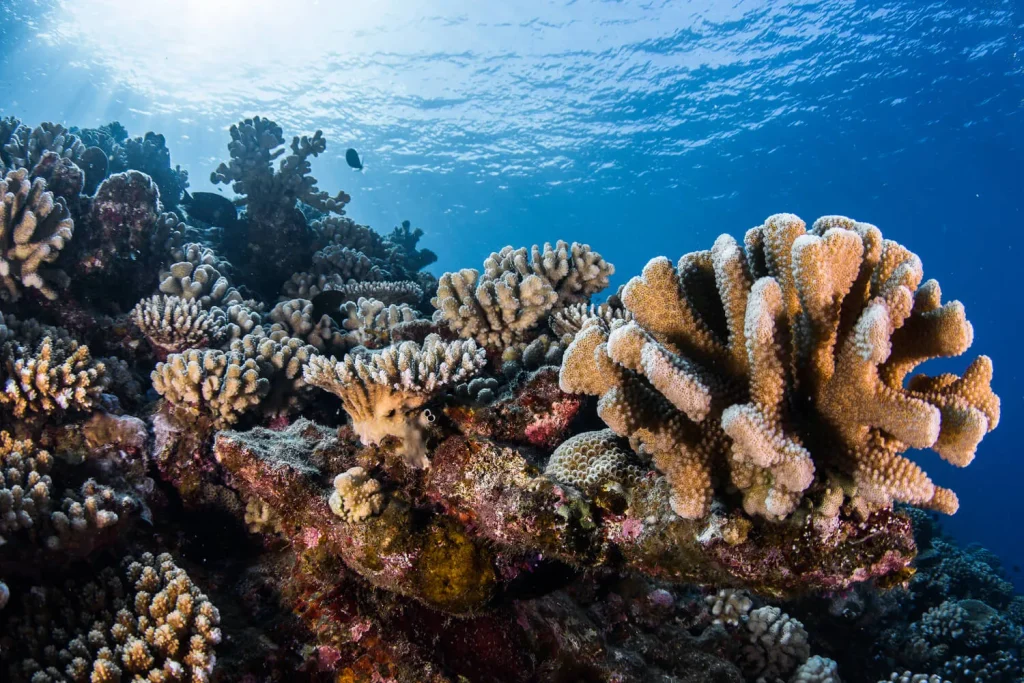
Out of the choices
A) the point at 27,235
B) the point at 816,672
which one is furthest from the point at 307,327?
Answer: the point at 816,672

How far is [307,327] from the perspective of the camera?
6090 millimetres

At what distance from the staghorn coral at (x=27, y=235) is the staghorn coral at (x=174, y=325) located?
2.86 ft

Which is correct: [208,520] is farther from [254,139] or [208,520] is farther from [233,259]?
[254,139]

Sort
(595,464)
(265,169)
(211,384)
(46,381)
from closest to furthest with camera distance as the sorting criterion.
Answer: (595,464) < (46,381) < (211,384) < (265,169)

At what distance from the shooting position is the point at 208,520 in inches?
154


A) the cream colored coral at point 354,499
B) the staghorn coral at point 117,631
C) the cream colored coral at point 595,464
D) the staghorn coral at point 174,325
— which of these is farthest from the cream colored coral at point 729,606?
the staghorn coral at point 174,325

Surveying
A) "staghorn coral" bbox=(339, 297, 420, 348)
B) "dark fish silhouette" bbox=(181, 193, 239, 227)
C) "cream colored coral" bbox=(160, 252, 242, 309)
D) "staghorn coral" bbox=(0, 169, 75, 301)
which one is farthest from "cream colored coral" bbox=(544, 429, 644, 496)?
"dark fish silhouette" bbox=(181, 193, 239, 227)

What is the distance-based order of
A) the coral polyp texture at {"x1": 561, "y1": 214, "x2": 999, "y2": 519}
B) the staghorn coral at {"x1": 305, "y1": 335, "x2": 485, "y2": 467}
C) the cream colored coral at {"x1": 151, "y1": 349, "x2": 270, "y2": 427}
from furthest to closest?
the cream colored coral at {"x1": 151, "y1": 349, "x2": 270, "y2": 427} < the staghorn coral at {"x1": 305, "y1": 335, "x2": 485, "y2": 467} < the coral polyp texture at {"x1": 561, "y1": 214, "x2": 999, "y2": 519}

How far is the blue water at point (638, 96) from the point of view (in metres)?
30.8

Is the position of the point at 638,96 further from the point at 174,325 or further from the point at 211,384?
the point at 211,384

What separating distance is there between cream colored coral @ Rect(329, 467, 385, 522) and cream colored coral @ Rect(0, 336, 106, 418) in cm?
256

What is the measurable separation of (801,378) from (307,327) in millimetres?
5506

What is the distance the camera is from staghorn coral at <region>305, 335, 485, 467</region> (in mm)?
3299

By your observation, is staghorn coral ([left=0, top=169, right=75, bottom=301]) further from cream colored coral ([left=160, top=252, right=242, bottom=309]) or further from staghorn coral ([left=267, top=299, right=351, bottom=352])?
staghorn coral ([left=267, top=299, right=351, bottom=352])
